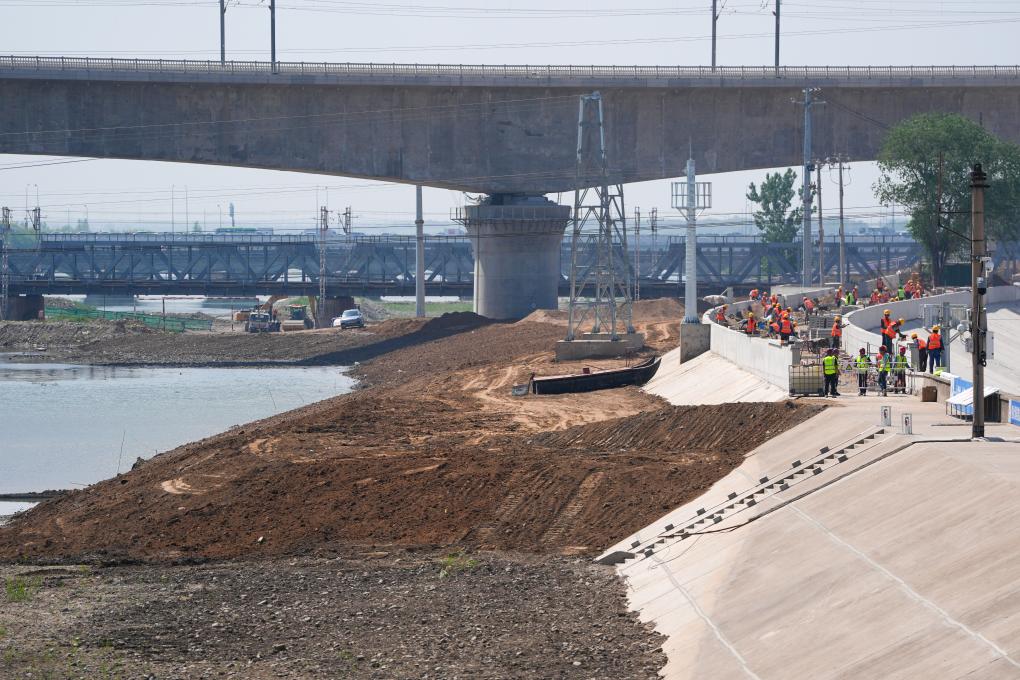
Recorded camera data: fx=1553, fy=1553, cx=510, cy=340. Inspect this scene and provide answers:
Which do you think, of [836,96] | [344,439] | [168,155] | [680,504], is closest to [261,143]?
[168,155]

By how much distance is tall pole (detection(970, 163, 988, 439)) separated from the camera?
28.7 metres

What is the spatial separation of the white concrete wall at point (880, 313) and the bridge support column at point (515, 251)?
1022 inches

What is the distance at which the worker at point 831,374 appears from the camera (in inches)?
1598

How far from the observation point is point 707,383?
5381 cm

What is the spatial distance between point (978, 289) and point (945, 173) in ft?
200

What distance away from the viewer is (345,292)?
130 meters

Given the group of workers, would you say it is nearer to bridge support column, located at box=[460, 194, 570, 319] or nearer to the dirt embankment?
the dirt embankment

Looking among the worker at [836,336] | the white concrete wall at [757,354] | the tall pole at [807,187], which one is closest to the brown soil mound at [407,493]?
the white concrete wall at [757,354]

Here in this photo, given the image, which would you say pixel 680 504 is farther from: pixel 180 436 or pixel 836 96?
pixel 836 96

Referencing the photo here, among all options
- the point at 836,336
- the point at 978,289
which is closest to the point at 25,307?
the point at 836,336

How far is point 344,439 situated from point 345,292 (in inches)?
3288

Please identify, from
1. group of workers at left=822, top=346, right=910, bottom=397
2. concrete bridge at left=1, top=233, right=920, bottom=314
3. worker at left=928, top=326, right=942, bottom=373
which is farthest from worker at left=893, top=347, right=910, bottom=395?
concrete bridge at left=1, top=233, right=920, bottom=314

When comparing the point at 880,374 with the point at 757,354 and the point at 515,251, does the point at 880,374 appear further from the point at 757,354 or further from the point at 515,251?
the point at 515,251

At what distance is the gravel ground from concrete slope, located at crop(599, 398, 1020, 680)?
1.15 m
